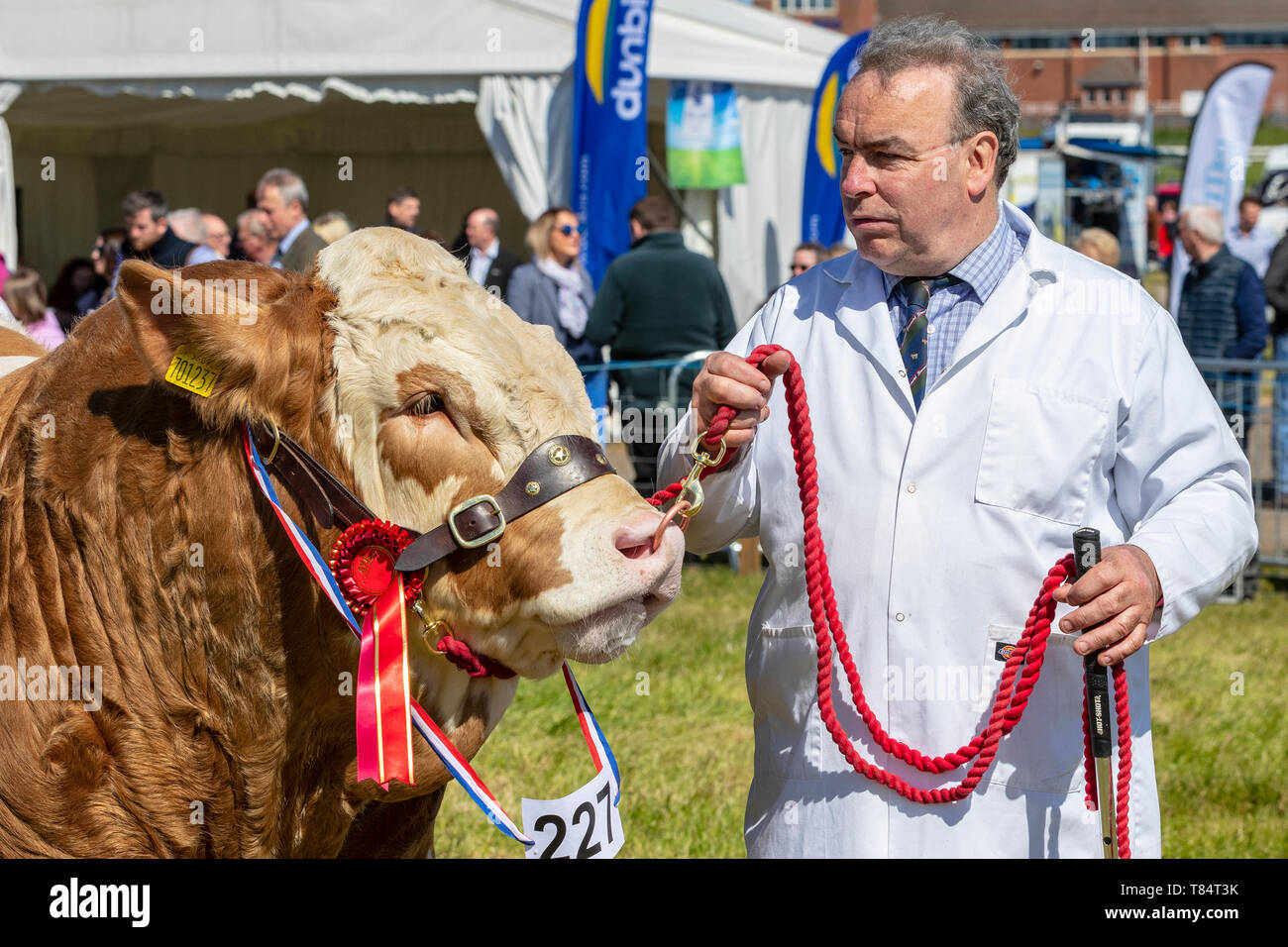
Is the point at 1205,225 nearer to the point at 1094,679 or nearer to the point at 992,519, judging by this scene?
the point at 992,519

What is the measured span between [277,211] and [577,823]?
21.7ft

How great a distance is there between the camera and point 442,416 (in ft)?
7.59

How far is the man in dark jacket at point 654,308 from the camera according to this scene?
9406 millimetres

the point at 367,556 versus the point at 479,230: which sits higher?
the point at 479,230

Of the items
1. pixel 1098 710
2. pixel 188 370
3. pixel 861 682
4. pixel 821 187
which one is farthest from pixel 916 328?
pixel 821 187

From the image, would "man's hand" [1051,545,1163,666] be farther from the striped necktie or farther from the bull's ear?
the bull's ear

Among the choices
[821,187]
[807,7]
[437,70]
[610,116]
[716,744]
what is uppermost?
[807,7]

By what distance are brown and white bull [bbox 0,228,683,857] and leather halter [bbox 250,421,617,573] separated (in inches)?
1.0

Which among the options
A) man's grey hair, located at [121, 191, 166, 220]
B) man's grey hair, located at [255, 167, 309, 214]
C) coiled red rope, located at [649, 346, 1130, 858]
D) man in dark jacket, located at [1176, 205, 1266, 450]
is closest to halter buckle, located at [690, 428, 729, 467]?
coiled red rope, located at [649, 346, 1130, 858]

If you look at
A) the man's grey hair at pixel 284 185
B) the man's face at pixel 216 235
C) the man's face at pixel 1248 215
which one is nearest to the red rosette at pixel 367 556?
the man's grey hair at pixel 284 185

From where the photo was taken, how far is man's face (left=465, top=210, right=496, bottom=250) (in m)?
10.5
